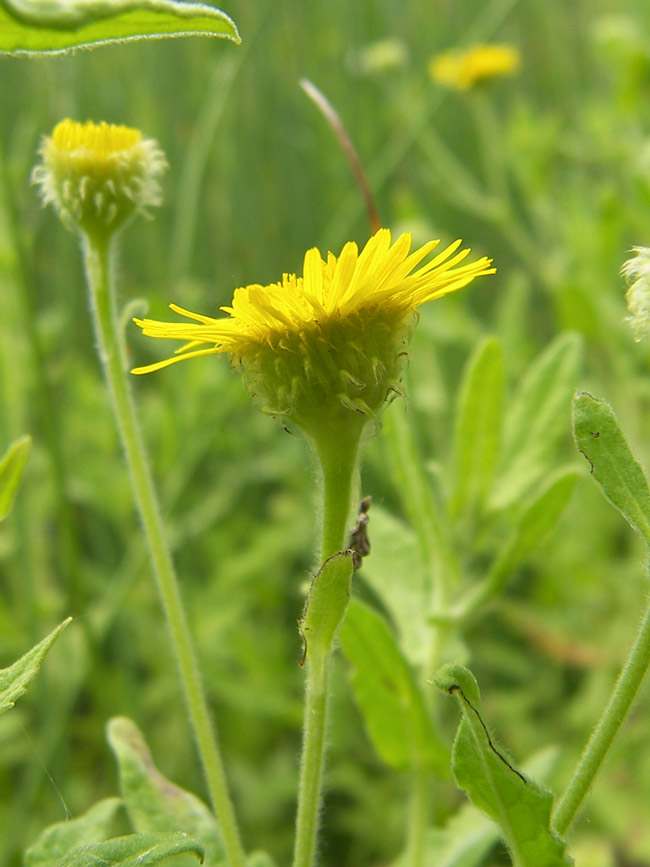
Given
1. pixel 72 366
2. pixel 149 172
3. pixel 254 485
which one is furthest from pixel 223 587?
pixel 149 172

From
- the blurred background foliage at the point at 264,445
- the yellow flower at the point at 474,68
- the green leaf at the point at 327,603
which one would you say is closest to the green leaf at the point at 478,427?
the blurred background foliage at the point at 264,445

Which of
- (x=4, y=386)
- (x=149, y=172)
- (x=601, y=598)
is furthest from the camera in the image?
(x=601, y=598)

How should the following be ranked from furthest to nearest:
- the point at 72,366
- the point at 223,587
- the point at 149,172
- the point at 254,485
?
1. the point at 254,485
2. the point at 72,366
3. the point at 223,587
4. the point at 149,172

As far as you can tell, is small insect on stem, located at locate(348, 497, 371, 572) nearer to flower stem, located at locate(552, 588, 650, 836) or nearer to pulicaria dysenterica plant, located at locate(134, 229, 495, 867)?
pulicaria dysenterica plant, located at locate(134, 229, 495, 867)

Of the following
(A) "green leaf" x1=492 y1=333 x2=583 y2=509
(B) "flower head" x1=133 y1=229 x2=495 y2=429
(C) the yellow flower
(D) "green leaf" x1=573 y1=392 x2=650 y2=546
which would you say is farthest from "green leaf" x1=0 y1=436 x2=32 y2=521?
(C) the yellow flower

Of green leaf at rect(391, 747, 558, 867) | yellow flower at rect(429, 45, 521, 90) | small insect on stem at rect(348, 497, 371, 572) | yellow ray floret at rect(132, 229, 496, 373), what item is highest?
yellow flower at rect(429, 45, 521, 90)

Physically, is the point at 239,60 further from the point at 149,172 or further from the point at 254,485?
the point at 254,485
